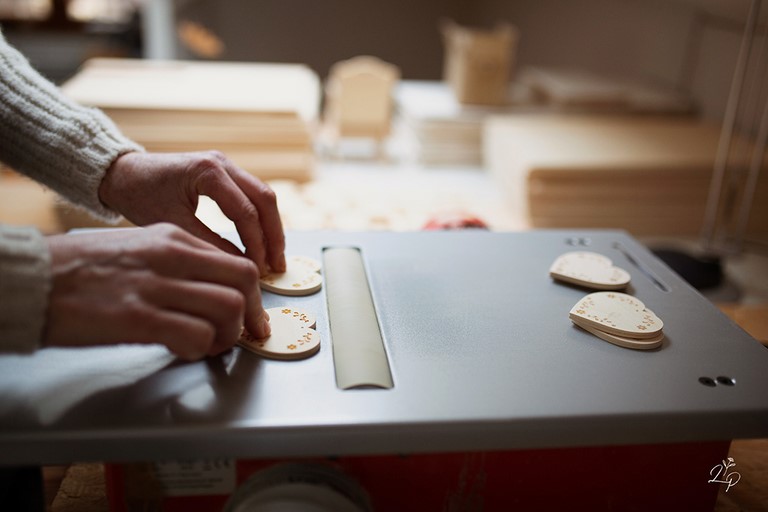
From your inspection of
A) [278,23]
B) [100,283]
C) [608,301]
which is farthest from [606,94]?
[278,23]

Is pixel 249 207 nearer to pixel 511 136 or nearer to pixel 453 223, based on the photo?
pixel 453 223

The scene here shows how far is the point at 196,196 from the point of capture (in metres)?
0.77

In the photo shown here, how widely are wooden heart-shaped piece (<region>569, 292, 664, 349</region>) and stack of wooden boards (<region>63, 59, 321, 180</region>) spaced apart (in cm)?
82

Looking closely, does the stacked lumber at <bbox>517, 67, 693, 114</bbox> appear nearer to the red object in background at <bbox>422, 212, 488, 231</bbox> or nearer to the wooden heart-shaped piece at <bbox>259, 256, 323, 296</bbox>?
the red object in background at <bbox>422, 212, 488, 231</bbox>

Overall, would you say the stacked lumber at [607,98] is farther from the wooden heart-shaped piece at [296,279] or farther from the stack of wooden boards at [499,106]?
the wooden heart-shaped piece at [296,279]

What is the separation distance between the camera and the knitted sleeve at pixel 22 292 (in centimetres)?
49

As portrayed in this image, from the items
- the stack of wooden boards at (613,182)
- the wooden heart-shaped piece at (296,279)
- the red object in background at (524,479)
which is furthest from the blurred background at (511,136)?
the wooden heart-shaped piece at (296,279)

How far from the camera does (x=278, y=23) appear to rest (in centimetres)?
329

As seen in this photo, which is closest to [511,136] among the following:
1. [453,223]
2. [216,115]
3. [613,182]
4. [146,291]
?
[613,182]

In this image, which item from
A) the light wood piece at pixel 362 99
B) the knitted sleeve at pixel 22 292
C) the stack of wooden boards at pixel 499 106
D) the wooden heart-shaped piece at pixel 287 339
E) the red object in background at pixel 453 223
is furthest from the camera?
the stack of wooden boards at pixel 499 106

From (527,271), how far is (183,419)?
1.48 ft

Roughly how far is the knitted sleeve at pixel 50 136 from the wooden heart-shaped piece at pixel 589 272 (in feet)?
1.76

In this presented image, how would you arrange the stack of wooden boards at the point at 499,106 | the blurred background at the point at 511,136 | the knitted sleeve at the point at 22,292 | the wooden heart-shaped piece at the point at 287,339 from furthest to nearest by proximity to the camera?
1. the stack of wooden boards at the point at 499,106
2. the blurred background at the point at 511,136
3. the wooden heart-shaped piece at the point at 287,339
4. the knitted sleeve at the point at 22,292

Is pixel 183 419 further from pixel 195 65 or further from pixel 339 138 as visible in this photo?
pixel 195 65
